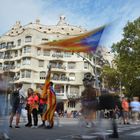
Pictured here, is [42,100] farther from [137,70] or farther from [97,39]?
[137,70]

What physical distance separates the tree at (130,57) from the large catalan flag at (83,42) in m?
46.4

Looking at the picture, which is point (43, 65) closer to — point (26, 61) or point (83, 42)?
point (26, 61)

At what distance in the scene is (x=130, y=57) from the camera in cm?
5944

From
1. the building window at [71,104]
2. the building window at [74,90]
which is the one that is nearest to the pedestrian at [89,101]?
the building window at [71,104]

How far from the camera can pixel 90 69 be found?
95.1 m

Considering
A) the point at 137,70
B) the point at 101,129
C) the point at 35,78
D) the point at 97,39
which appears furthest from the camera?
the point at 35,78

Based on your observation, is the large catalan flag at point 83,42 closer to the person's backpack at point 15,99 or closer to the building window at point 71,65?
the person's backpack at point 15,99

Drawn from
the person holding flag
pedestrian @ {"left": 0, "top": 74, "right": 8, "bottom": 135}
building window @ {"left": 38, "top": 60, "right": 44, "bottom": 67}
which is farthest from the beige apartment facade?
pedestrian @ {"left": 0, "top": 74, "right": 8, "bottom": 135}

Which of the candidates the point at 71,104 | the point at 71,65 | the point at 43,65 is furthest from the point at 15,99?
the point at 71,65

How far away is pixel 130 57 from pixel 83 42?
4816 cm

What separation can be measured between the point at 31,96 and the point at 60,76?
7637 cm

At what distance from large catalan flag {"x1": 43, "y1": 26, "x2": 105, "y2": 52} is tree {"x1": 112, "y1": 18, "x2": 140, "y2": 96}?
46406 millimetres

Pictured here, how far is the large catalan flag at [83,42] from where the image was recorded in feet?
37.2

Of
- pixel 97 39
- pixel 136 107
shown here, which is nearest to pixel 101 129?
pixel 97 39
